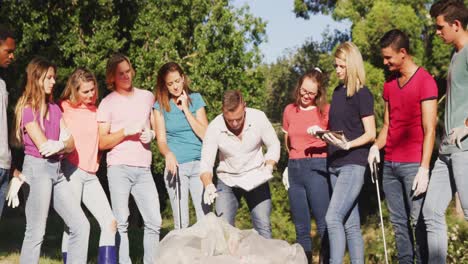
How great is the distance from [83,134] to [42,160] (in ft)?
1.89

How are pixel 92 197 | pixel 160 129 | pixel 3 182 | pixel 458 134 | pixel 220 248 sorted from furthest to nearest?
1. pixel 160 129
2. pixel 92 197
3. pixel 3 182
4. pixel 458 134
5. pixel 220 248

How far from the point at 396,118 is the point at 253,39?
55.5 feet

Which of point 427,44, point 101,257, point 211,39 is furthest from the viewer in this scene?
point 211,39

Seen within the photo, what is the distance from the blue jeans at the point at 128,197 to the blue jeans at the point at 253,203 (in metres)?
0.61

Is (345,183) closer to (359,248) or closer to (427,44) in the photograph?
(359,248)

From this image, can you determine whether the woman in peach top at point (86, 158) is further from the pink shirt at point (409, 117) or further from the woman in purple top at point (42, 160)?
the pink shirt at point (409, 117)

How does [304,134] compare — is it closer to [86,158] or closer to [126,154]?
[126,154]

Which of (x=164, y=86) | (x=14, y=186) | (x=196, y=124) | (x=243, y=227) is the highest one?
(x=164, y=86)

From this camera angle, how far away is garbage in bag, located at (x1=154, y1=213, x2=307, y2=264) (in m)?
4.14

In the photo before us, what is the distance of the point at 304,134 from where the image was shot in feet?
19.3

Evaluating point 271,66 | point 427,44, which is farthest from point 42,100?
point 271,66

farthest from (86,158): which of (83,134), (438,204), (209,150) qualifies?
(438,204)

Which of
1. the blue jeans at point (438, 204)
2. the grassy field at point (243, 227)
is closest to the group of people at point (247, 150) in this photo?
the blue jeans at point (438, 204)

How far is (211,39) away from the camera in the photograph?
68.0 ft
